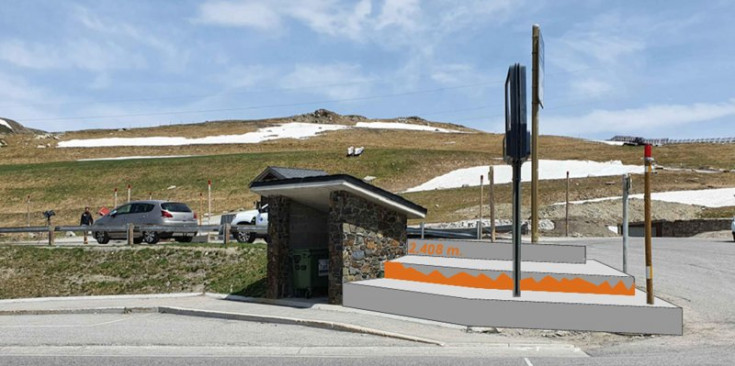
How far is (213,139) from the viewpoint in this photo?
92375mm

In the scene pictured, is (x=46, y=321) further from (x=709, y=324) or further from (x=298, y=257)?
(x=709, y=324)

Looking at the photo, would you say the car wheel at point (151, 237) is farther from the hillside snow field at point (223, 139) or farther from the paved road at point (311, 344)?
the hillside snow field at point (223, 139)

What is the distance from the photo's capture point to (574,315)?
12.5 meters

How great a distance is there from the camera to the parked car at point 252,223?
89.0 feet

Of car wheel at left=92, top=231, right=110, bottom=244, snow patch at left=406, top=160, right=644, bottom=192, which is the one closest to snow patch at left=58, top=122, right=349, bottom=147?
snow patch at left=406, top=160, right=644, bottom=192

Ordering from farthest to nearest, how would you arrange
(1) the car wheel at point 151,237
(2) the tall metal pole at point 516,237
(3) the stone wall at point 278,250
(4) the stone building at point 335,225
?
1. (1) the car wheel at point 151,237
2. (3) the stone wall at point 278,250
3. (4) the stone building at point 335,225
4. (2) the tall metal pole at point 516,237

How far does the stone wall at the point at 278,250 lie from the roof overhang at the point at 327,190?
377mm

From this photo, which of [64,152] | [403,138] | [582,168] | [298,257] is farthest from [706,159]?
[64,152]

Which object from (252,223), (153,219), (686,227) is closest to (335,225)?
(153,219)

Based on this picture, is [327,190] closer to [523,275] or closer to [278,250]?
[278,250]

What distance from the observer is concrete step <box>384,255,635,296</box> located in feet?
46.8

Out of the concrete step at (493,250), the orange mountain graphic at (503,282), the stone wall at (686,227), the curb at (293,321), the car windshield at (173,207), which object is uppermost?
the car windshield at (173,207)

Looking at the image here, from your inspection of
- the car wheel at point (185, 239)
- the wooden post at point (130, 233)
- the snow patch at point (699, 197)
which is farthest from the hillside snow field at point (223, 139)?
the wooden post at point (130, 233)

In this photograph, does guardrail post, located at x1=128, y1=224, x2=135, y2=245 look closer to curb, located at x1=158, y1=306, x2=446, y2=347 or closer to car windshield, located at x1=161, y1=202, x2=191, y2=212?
car windshield, located at x1=161, y1=202, x2=191, y2=212
